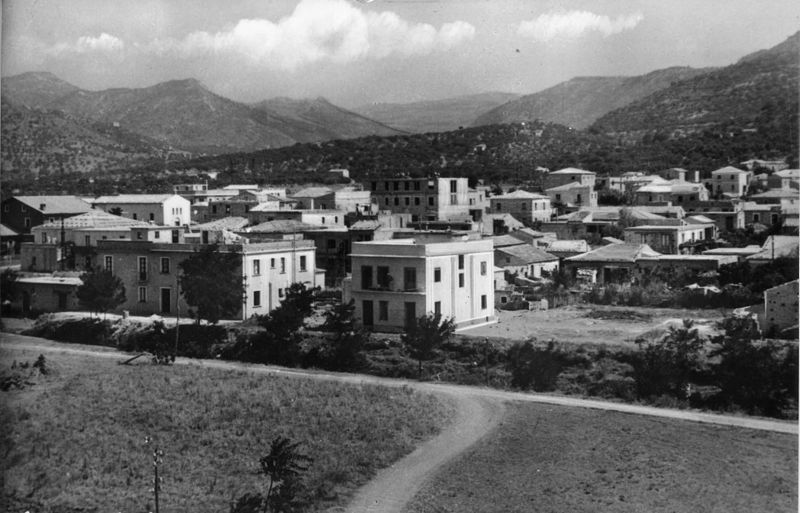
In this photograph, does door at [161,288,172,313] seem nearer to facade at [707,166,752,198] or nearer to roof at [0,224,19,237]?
roof at [0,224,19,237]

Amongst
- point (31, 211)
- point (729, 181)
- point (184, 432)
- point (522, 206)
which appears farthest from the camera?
point (729, 181)

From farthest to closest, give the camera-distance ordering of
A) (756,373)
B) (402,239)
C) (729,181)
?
(729,181) < (402,239) < (756,373)

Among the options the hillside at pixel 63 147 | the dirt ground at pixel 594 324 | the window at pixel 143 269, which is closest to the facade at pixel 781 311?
the dirt ground at pixel 594 324

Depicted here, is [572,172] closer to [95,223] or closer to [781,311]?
[95,223]

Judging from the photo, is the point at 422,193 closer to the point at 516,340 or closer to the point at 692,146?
the point at 692,146

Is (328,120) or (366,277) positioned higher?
(328,120)

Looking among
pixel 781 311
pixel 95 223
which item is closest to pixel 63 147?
pixel 95 223
